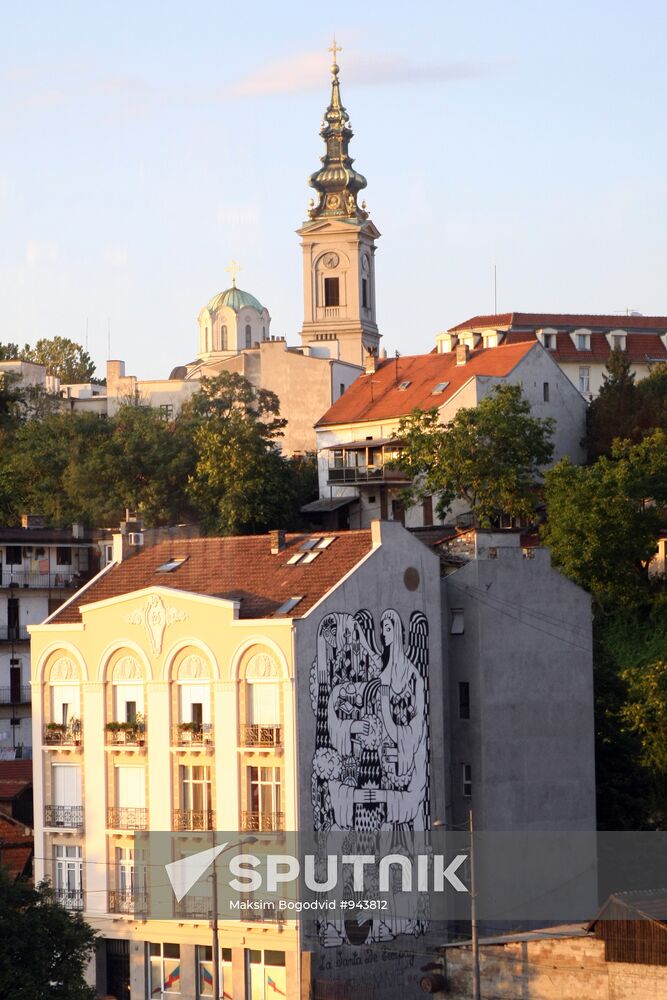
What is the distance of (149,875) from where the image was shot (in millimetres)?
63812

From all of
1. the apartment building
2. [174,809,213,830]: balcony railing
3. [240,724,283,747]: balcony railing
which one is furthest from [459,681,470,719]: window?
the apartment building

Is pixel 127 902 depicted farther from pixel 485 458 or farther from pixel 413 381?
pixel 413 381

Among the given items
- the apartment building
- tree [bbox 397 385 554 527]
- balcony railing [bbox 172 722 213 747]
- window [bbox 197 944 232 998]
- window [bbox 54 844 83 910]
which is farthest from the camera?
tree [bbox 397 385 554 527]

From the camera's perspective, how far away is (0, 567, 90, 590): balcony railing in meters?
90.5

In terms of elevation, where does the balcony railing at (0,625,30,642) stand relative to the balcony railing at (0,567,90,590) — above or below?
below

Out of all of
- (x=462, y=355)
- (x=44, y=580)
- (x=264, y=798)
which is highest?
(x=462, y=355)

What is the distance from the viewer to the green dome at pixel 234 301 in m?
181

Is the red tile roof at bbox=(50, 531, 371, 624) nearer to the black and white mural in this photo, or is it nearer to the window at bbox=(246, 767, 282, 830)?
the black and white mural

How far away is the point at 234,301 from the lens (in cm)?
18188

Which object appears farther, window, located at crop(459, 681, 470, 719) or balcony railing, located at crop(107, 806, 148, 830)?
window, located at crop(459, 681, 470, 719)

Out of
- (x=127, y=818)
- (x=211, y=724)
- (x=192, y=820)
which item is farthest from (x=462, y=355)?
(x=192, y=820)

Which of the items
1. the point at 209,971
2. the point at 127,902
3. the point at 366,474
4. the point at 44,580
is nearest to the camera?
the point at 209,971

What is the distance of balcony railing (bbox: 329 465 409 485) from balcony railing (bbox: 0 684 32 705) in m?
24.6

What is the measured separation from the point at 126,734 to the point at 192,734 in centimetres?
260
